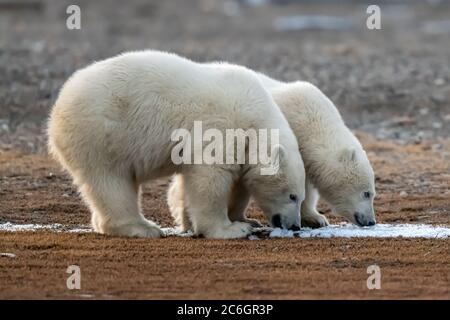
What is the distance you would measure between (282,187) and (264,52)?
51.3 feet

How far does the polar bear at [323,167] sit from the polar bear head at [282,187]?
525mm

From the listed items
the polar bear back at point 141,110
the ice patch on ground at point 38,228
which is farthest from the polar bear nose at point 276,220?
the ice patch on ground at point 38,228

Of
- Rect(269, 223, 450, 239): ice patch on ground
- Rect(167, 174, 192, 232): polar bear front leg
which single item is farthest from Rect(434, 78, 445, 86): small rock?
Rect(167, 174, 192, 232): polar bear front leg

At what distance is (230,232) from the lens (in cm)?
998

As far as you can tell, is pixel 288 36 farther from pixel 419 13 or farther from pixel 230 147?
pixel 230 147

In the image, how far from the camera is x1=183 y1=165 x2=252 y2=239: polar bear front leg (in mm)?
9852

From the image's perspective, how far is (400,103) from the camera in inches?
743

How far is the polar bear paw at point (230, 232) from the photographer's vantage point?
9.96 m

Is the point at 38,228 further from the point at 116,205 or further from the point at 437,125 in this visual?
the point at 437,125

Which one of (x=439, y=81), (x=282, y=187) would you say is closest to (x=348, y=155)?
(x=282, y=187)

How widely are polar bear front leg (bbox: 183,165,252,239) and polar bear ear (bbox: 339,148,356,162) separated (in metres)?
1.24

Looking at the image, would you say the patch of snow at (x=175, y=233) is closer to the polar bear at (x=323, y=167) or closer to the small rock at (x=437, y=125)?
the polar bear at (x=323, y=167)

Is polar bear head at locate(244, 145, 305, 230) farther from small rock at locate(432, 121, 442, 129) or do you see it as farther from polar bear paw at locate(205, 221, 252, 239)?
small rock at locate(432, 121, 442, 129)
